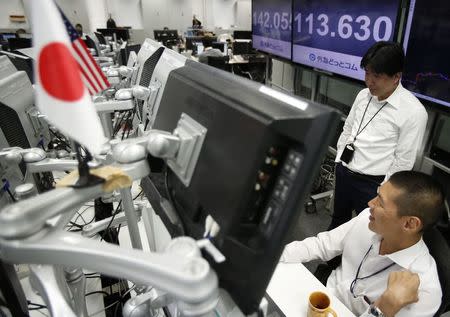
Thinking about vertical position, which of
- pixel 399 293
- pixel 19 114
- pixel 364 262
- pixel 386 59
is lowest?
pixel 364 262

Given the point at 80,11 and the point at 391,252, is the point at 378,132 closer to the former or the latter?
the point at 391,252

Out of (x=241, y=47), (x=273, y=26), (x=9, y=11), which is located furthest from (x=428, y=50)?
(x=9, y=11)

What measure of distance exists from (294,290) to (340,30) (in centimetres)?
220

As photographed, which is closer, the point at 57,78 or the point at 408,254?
the point at 57,78

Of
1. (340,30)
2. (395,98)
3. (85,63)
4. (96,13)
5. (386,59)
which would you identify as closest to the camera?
(85,63)

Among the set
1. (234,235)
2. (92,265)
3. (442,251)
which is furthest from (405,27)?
(92,265)

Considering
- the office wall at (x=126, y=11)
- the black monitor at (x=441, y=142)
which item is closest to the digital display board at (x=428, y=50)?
the black monitor at (x=441, y=142)

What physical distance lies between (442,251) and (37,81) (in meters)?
1.13

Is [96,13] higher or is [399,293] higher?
[96,13]

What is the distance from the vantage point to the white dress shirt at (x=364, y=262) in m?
0.89

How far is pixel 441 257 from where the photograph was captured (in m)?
0.93

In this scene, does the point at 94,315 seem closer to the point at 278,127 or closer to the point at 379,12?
the point at 278,127

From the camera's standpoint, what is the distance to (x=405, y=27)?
6.04ft

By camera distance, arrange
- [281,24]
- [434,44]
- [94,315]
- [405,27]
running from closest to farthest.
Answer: [94,315] < [434,44] < [405,27] < [281,24]
